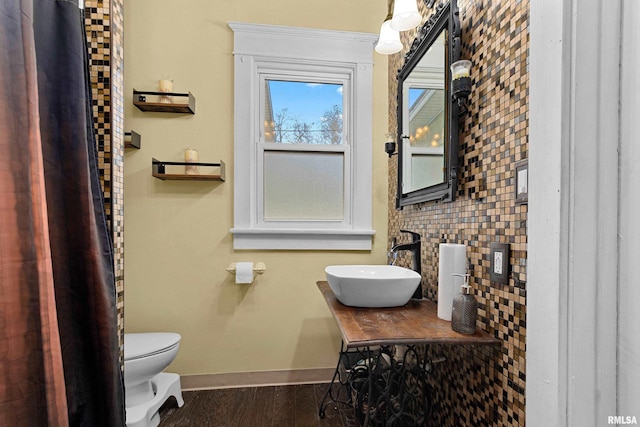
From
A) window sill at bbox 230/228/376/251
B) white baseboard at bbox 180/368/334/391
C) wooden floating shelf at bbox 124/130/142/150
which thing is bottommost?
white baseboard at bbox 180/368/334/391

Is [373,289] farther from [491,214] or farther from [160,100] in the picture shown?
[160,100]

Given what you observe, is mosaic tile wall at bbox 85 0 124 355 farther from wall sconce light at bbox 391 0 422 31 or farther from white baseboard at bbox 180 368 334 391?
white baseboard at bbox 180 368 334 391

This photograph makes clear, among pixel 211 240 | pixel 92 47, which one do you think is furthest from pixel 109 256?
pixel 211 240

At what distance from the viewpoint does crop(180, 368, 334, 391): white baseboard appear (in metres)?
1.96

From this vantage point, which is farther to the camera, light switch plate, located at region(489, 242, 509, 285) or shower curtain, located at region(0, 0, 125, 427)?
light switch plate, located at region(489, 242, 509, 285)

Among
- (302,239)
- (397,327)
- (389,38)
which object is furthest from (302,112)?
(397,327)

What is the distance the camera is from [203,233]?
1989 millimetres

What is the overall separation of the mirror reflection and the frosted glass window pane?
56 cm

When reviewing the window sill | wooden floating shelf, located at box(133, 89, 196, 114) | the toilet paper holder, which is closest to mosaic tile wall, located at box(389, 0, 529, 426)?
the window sill

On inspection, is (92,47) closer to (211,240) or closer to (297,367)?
(211,240)

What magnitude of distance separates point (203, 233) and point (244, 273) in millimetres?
384

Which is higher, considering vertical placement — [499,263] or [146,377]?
[499,263]

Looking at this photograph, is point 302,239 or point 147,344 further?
point 302,239

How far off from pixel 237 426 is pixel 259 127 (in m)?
1.78
